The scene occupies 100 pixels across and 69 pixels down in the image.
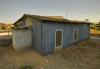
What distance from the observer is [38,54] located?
276 inches

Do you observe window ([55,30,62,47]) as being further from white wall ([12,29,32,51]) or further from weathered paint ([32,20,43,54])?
white wall ([12,29,32,51])

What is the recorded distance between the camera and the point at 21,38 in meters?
7.56

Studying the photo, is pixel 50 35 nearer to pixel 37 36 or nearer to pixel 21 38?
pixel 37 36

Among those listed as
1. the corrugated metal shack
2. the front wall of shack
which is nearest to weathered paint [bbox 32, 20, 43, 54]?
the corrugated metal shack

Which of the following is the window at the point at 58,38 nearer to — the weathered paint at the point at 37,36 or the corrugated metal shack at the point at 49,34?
the corrugated metal shack at the point at 49,34

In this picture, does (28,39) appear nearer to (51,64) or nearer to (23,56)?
(23,56)

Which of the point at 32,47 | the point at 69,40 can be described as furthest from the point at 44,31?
the point at 69,40

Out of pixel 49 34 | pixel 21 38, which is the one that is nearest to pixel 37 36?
pixel 49 34

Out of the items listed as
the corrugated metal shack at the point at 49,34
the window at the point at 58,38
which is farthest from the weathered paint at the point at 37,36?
the window at the point at 58,38

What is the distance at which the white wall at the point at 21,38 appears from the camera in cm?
729

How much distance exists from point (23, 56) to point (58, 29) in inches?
157

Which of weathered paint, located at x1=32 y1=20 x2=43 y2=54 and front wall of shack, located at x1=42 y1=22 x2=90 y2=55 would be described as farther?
weathered paint, located at x1=32 y1=20 x2=43 y2=54

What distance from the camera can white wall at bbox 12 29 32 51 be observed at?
7287 mm

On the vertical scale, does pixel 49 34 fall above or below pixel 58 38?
above
